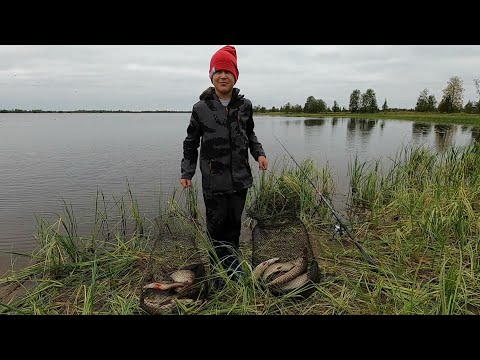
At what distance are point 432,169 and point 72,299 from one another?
6158 mm

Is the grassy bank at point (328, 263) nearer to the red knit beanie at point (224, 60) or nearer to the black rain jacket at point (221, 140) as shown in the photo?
the black rain jacket at point (221, 140)

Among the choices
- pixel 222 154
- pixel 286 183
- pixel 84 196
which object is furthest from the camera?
pixel 84 196

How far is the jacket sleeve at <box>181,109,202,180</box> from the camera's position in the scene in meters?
2.67

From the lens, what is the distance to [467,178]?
5.25 m

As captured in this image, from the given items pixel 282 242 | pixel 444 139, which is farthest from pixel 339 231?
pixel 444 139

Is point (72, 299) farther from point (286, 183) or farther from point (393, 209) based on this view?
point (393, 209)

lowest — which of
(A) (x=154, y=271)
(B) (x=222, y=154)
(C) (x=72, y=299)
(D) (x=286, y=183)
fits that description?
(C) (x=72, y=299)

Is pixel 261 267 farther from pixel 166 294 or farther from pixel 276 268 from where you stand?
pixel 166 294

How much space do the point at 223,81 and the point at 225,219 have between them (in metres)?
1.17

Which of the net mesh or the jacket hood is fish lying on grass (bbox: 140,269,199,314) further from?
the jacket hood

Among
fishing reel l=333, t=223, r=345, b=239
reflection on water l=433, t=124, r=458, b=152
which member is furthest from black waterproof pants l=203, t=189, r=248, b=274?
reflection on water l=433, t=124, r=458, b=152

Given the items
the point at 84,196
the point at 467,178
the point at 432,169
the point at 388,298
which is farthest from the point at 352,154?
the point at 388,298

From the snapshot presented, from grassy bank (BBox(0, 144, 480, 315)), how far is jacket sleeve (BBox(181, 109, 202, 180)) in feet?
2.01

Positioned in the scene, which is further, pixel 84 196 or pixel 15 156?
pixel 15 156
